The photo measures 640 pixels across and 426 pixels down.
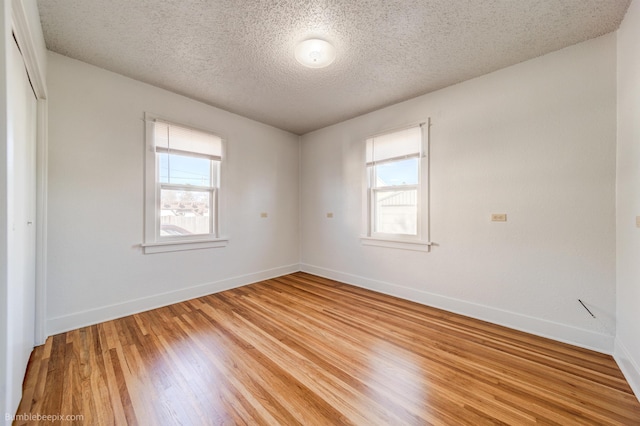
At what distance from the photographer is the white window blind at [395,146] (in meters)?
3.23

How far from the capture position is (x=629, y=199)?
1.82 metres

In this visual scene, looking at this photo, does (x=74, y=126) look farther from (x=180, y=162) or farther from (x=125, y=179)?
(x=180, y=162)

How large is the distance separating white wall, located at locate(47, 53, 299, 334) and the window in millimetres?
2147

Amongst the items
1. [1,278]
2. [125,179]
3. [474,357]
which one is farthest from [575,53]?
[125,179]

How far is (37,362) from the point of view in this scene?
6.14 feet

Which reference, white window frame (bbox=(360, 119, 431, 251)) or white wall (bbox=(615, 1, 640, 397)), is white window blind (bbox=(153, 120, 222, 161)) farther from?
white wall (bbox=(615, 1, 640, 397))

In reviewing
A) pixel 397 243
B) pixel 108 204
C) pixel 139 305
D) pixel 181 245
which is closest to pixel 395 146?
pixel 397 243

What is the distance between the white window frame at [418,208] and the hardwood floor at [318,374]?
947mm

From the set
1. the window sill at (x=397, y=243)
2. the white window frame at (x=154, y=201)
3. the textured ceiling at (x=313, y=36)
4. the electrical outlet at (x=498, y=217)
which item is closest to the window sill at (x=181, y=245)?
the white window frame at (x=154, y=201)

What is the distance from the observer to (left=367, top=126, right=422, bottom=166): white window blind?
323 cm

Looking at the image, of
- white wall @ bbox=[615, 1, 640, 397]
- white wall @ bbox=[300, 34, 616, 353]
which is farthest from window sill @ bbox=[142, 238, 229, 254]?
white wall @ bbox=[615, 1, 640, 397]

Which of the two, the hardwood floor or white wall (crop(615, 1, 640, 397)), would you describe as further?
white wall (crop(615, 1, 640, 397))

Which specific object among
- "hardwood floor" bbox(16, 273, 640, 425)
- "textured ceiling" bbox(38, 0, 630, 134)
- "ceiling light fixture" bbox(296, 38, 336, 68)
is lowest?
"hardwood floor" bbox(16, 273, 640, 425)

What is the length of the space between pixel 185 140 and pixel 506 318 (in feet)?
14.1
